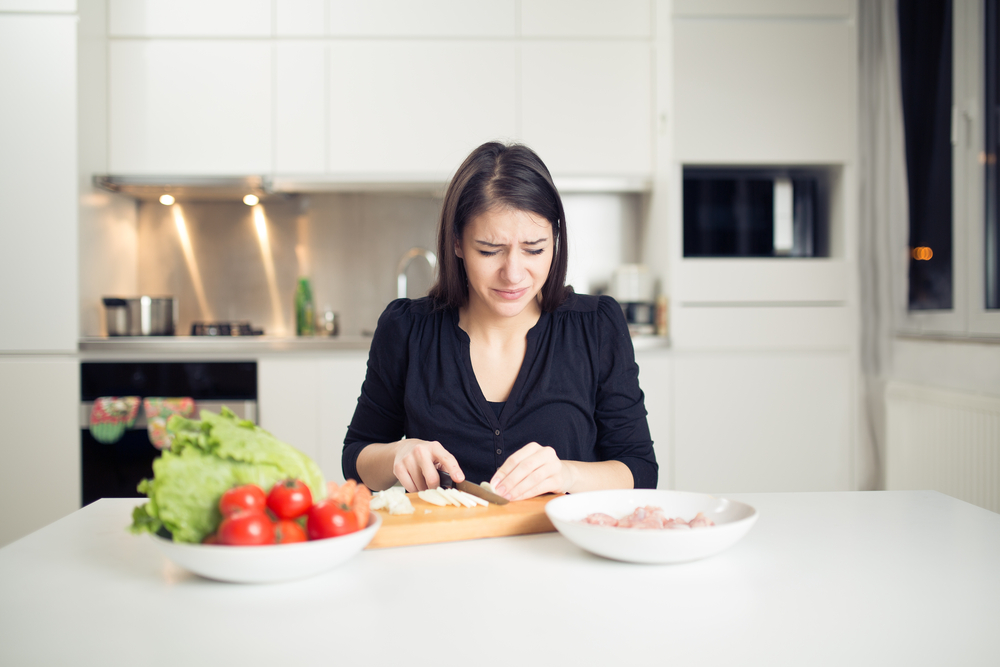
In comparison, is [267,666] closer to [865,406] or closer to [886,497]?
[886,497]

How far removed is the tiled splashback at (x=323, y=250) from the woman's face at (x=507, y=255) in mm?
2044

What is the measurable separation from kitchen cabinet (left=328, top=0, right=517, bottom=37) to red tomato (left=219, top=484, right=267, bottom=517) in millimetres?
2635

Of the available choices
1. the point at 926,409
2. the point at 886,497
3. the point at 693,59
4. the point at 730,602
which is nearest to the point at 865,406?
the point at 926,409

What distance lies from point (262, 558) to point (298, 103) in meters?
2.62

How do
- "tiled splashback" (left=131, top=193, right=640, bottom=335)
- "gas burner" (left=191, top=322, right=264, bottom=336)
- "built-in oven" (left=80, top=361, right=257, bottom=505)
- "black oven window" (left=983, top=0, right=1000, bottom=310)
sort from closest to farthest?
"black oven window" (left=983, top=0, right=1000, bottom=310), "built-in oven" (left=80, top=361, right=257, bottom=505), "gas burner" (left=191, top=322, right=264, bottom=336), "tiled splashback" (left=131, top=193, right=640, bottom=335)

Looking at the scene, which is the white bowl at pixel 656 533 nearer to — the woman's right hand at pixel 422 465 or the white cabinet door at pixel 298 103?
the woman's right hand at pixel 422 465

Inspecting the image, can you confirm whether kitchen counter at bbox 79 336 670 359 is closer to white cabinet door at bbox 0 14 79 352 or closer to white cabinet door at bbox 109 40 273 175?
white cabinet door at bbox 0 14 79 352

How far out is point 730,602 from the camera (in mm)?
761

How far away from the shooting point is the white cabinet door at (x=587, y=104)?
304 centimetres

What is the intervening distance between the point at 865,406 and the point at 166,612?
114 inches

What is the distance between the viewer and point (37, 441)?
277 centimetres

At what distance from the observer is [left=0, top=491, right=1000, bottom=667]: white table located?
65 cm

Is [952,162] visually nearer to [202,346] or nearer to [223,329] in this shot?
[202,346]

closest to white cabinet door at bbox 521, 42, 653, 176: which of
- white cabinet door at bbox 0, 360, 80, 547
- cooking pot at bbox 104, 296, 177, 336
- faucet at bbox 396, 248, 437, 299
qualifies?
faucet at bbox 396, 248, 437, 299
